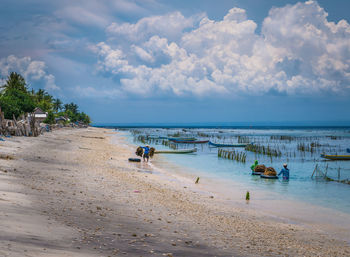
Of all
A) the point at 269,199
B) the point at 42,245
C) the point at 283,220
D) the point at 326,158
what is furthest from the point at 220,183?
the point at 326,158

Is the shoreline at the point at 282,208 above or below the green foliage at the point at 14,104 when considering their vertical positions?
below

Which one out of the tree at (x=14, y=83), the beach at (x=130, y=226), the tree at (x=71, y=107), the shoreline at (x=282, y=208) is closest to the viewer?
the beach at (x=130, y=226)

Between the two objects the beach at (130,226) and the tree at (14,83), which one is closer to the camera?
the beach at (130,226)

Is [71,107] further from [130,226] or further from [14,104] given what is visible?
[130,226]

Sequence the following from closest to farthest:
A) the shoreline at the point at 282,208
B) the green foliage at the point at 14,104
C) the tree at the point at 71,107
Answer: the shoreline at the point at 282,208
the green foliage at the point at 14,104
the tree at the point at 71,107

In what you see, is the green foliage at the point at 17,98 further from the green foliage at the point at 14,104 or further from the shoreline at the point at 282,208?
the shoreline at the point at 282,208

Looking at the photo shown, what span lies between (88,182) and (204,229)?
7.82 meters

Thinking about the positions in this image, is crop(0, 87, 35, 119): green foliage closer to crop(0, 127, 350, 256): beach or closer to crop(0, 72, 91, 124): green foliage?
crop(0, 72, 91, 124): green foliage

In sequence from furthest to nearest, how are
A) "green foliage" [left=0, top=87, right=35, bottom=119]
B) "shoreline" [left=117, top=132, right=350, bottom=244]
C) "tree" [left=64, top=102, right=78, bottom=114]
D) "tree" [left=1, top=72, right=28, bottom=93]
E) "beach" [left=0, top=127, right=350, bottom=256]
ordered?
"tree" [left=64, top=102, right=78, bottom=114] < "tree" [left=1, top=72, right=28, bottom=93] < "green foliage" [left=0, top=87, right=35, bottom=119] < "shoreline" [left=117, top=132, right=350, bottom=244] < "beach" [left=0, top=127, right=350, bottom=256]

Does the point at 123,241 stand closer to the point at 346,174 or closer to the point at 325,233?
the point at 325,233

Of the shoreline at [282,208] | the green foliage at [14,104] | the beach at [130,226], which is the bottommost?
the shoreline at [282,208]

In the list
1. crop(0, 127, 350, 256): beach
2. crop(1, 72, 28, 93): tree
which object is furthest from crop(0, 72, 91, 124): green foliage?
crop(0, 127, 350, 256): beach

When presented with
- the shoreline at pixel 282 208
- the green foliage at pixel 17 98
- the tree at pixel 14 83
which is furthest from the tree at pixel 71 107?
the shoreline at pixel 282 208

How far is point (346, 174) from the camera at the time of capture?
30.3 m
